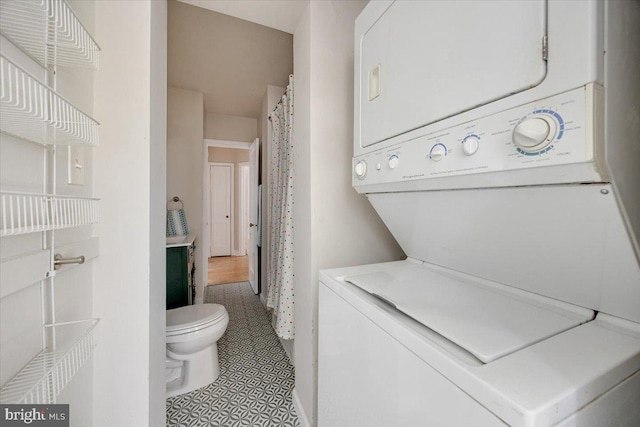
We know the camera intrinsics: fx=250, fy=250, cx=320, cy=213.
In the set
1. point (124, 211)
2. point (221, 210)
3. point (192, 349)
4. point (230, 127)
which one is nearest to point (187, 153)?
point (230, 127)

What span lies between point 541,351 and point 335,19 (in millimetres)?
1672

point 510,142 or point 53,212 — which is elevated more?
point 510,142

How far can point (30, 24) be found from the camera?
24.6 inches

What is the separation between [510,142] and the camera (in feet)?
1.72

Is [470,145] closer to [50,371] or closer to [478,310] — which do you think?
[478,310]

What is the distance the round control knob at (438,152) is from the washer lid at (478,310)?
42cm

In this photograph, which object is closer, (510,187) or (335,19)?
(510,187)

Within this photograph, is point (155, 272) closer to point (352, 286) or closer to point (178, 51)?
point (352, 286)

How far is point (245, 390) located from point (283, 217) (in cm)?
131

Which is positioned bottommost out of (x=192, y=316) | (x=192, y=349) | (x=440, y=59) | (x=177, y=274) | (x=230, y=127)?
(x=192, y=349)

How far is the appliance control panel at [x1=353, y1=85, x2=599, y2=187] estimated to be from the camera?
43cm

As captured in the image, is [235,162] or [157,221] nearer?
[157,221]

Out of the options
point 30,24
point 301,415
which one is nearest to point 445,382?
point 30,24

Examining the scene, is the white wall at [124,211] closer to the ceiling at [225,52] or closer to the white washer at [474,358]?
the ceiling at [225,52]
